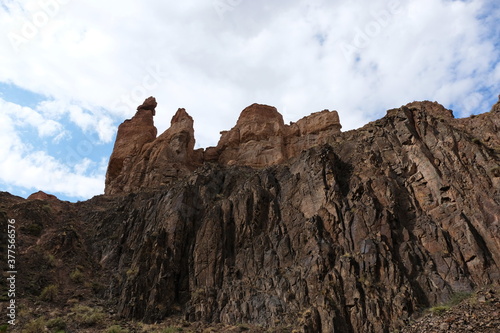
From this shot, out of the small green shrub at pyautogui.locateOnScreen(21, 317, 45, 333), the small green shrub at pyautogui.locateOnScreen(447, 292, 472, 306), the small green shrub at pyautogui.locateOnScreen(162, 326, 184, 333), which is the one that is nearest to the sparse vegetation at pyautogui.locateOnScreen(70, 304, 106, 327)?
the small green shrub at pyautogui.locateOnScreen(21, 317, 45, 333)

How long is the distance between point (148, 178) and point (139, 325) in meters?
27.7

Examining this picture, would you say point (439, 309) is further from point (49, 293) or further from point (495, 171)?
point (49, 293)

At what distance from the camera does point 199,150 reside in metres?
58.4

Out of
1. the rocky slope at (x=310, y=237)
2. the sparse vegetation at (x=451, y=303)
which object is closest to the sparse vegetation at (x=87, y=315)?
the rocky slope at (x=310, y=237)

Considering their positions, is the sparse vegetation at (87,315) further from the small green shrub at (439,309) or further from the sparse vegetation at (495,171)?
the sparse vegetation at (495,171)

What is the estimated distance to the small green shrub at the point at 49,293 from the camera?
26.8 meters

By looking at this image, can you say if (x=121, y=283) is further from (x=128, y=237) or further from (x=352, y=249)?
(x=352, y=249)

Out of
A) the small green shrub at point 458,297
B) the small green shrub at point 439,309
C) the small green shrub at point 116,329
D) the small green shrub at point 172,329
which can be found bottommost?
the small green shrub at point 439,309

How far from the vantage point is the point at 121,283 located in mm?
29203

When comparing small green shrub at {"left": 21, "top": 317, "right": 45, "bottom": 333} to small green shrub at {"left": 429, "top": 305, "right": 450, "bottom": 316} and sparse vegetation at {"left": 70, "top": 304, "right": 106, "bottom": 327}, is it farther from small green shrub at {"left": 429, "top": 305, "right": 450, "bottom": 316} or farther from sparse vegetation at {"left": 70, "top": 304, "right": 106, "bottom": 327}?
small green shrub at {"left": 429, "top": 305, "right": 450, "bottom": 316}

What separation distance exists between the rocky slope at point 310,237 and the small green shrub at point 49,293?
66 cm

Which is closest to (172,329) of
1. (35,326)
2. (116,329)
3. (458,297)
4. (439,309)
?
(116,329)

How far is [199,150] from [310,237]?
34.4 m

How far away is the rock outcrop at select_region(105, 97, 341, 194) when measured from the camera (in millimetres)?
50781
